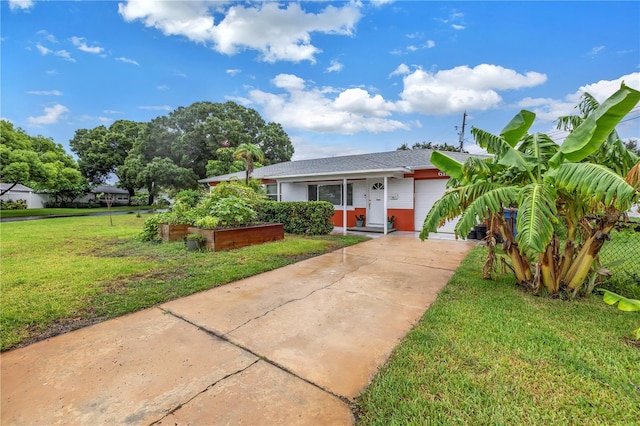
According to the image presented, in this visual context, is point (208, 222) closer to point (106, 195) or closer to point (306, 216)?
point (306, 216)

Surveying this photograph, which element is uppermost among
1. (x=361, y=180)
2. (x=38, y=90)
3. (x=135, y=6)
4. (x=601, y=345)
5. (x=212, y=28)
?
(x=212, y=28)

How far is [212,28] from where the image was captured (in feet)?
35.0

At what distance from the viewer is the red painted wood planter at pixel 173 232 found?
29.1 feet

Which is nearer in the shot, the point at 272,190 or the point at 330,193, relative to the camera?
the point at 330,193

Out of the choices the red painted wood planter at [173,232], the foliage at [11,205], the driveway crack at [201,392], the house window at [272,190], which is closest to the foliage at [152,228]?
the red painted wood planter at [173,232]

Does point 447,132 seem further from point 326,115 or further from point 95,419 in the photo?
point 95,419

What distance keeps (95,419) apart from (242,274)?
3.55 metres

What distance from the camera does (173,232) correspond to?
29.3 feet

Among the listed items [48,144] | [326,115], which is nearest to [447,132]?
[326,115]

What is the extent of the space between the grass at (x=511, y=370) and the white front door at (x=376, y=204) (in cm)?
885

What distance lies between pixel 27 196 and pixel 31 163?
20.3m

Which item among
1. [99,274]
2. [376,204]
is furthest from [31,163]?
[376,204]

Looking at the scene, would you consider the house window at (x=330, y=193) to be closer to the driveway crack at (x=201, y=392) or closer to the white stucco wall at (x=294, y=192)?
the white stucco wall at (x=294, y=192)

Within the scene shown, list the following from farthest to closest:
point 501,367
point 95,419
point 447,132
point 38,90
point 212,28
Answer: point 447,132 → point 38,90 → point 212,28 → point 501,367 → point 95,419
